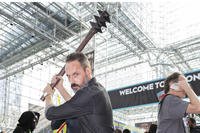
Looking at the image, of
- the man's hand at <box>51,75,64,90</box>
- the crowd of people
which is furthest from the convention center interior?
the crowd of people

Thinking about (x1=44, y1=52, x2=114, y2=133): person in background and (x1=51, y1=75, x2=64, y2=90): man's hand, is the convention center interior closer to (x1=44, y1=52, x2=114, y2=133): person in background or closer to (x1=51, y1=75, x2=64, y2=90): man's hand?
(x1=51, y1=75, x2=64, y2=90): man's hand

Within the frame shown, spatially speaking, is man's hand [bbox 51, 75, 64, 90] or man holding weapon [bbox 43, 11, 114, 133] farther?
man's hand [bbox 51, 75, 64, 90]

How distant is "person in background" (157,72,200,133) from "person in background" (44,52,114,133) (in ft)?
2.78

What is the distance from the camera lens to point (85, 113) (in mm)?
1870

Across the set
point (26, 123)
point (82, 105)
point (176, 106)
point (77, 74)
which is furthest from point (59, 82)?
point (26, 123)

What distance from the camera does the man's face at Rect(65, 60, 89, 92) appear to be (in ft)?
6.45

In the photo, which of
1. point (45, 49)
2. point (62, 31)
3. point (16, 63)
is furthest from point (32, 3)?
point (16, 63)

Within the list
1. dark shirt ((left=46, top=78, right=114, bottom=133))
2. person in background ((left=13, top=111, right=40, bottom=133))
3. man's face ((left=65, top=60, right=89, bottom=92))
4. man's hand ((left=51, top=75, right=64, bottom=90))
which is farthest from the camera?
person in background ((left=13, top=111, right=40, bottom=133))

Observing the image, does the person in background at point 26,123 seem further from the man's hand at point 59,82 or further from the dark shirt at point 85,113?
the dark shirt at point 85,113

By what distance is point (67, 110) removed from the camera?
1.87 m

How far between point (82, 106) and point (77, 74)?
0.21 meters

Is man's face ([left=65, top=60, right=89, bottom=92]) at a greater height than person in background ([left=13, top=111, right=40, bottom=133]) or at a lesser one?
greater

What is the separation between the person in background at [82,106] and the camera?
187 centimetres

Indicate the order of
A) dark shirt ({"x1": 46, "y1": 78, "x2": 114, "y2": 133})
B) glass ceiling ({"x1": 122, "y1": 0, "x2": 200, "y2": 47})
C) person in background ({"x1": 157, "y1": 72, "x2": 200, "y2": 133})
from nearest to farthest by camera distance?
dark shirt ({"x1": 46, "y1": 78, "x2": 114, "y2": 133}) < person in background ({"x1": 157, "y1": 72, "x2": 200, "y2": 133}) < glass ceiling ({"x1": 122, "y1": 0, "x2": 200, "y2": 47})
